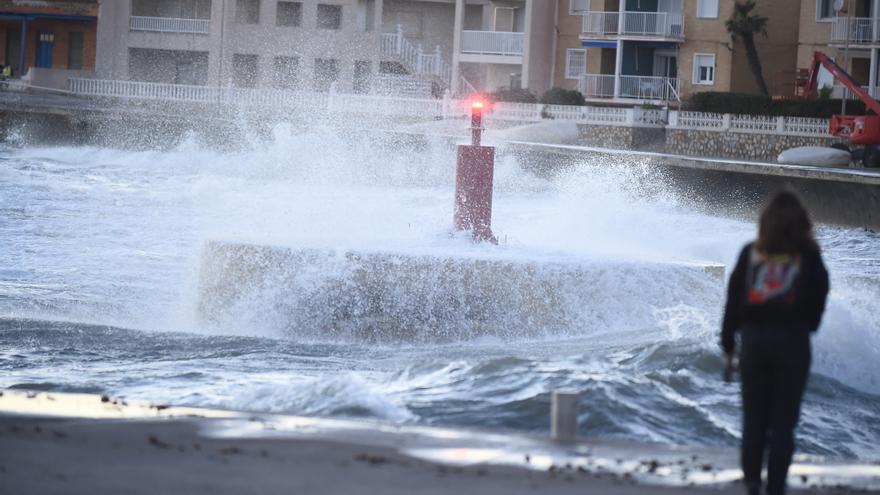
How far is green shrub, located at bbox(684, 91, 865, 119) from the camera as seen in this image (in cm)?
4466

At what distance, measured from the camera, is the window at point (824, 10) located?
50.0 m

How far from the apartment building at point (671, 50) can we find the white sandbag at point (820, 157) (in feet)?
45.9

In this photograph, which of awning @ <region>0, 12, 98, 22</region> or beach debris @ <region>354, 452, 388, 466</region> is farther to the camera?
awning @ <region>0, 12, 98, 22</region>

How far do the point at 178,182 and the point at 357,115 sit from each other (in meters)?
10.6

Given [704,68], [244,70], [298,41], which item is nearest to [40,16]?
[244,70]

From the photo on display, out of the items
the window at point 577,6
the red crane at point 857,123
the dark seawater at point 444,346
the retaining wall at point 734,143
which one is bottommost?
the dark seawater at point 444,346

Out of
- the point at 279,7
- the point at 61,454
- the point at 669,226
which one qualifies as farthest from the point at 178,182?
the point at 61,454

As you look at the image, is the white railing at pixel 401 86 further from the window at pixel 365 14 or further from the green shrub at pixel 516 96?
the green shrub at pixel 516 96

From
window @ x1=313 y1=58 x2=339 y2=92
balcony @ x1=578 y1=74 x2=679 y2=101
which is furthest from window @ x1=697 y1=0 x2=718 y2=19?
window @ x1=313 y1=58 x2=339 y2=92

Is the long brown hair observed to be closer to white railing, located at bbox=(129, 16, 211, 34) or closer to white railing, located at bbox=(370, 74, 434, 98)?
white railing, located at bbox=(370, 74, 434, 98)

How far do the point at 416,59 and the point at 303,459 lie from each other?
55707 millimetres

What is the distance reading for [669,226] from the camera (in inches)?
1060

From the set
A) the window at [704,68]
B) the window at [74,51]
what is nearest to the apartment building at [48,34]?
the window at [74,51]

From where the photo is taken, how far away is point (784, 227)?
6.47 meters
